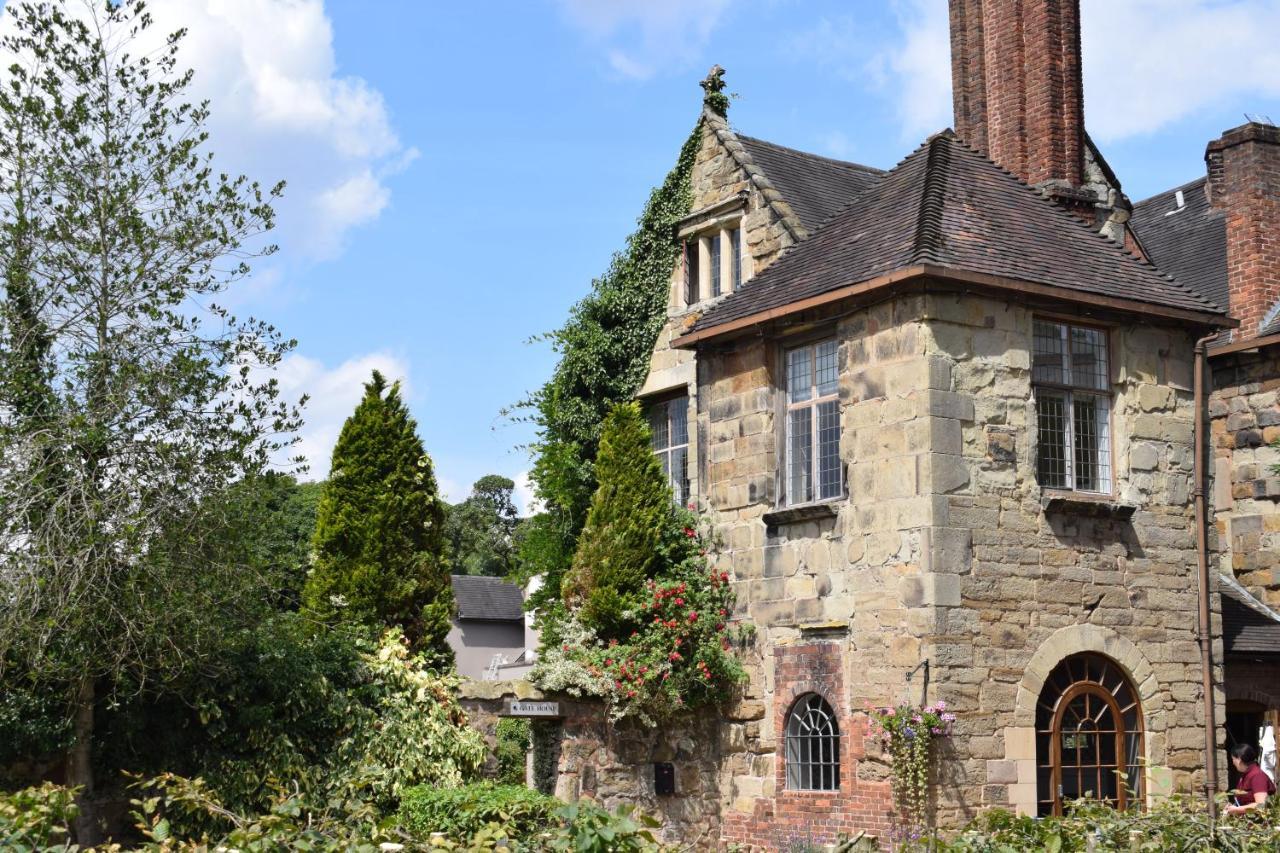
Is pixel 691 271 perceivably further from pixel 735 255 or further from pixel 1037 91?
pixel 1037 91

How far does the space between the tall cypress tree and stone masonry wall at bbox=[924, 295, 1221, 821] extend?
7.28 metres

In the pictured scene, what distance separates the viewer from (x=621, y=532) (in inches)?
687

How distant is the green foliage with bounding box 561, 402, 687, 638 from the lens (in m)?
17.2

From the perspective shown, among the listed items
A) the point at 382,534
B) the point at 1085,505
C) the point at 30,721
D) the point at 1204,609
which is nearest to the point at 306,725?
the point at 30,721

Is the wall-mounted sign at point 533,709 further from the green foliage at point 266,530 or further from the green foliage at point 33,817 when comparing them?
the green foliage at point 33,817

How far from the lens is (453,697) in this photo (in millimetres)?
17984

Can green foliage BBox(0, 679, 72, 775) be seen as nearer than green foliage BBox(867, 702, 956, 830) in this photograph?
No

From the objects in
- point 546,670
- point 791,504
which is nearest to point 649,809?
point 546,670

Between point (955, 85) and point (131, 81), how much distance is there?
12.2m

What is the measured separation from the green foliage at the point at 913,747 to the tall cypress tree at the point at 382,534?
6.81 meters

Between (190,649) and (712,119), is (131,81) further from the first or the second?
(712,119)

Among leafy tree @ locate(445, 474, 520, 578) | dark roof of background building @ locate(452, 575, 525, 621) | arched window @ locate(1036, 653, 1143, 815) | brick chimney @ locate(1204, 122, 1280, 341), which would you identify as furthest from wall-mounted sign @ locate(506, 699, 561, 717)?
leafy tree @ locate(445, 474, 520, 578)

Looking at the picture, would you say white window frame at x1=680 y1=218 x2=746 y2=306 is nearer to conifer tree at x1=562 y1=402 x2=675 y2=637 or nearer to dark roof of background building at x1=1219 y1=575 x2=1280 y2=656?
conifer tree at x1=562 y1=402 x2=675 y2=637

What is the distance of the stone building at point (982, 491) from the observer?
14750 mm
